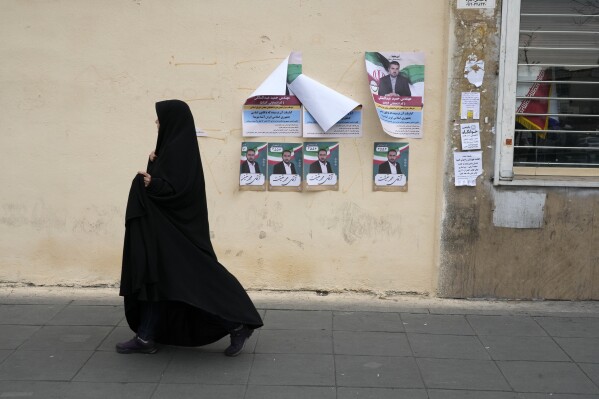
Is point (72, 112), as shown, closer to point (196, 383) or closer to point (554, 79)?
point (196, 383)

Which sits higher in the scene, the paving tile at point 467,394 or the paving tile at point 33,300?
the paving tile at point 33,300

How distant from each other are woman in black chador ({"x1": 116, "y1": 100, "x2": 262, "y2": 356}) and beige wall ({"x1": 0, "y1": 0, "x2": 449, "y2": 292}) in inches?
55.7

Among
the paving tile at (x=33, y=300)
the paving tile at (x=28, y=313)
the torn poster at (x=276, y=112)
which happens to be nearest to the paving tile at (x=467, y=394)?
the torn poster at (x=276, y=112)

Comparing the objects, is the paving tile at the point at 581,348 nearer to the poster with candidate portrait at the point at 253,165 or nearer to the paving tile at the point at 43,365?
the poster with candidate portrait at the point at 253,165

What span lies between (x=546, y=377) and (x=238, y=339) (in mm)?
2105

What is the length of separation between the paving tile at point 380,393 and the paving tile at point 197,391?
65cm

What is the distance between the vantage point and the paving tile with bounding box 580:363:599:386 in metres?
4.57

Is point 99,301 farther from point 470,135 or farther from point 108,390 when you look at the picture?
point 470,135

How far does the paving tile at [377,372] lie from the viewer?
445 centimetres

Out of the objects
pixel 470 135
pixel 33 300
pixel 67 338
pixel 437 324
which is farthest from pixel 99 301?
pixel 470 135

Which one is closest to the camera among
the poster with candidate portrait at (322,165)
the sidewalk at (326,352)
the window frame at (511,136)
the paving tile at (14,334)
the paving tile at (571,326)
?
the sidewalk at (326,352)

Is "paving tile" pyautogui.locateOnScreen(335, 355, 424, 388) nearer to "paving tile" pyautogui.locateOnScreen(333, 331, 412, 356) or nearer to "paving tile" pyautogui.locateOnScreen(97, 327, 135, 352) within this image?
"paving tile" pyautogui.locateOnScreen(333, 331, 412, 356)

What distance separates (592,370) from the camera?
470 cm

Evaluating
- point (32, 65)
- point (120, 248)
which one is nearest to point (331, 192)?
point (120, 248)
